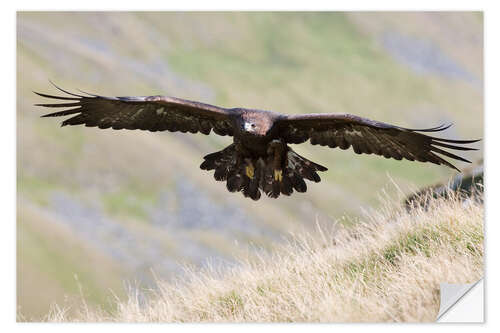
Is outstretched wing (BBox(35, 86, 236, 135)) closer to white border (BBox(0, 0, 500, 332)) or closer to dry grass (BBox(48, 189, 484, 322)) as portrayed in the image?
white border (BBox(0, 0, 500, 332))

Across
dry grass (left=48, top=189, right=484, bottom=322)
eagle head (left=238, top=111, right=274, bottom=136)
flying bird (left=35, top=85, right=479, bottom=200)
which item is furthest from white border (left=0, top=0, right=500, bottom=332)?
eagle head (left=238, top=111, right=274, bottom=136)

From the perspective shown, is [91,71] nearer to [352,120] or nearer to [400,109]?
[400,109]

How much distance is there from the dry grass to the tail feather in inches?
17.9

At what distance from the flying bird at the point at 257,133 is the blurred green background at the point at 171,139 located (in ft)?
31.4

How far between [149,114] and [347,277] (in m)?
1.99

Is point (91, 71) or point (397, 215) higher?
point (91, 71)

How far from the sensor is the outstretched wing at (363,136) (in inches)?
197

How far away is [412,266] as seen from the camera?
4.51 meters

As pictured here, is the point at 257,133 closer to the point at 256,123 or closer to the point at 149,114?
the point at 256,123
